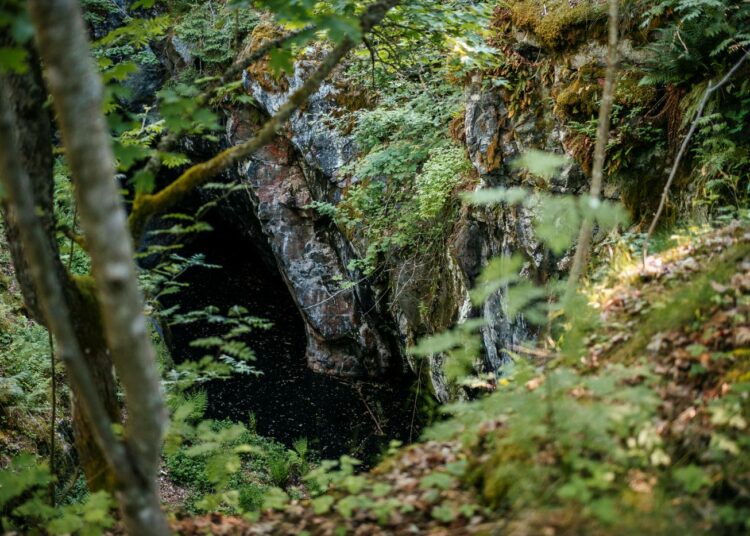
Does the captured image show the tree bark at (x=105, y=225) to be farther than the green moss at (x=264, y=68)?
No

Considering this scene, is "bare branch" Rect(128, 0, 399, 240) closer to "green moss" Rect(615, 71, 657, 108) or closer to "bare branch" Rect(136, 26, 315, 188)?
"bare branch" Rect(136, 26, 315, 188)

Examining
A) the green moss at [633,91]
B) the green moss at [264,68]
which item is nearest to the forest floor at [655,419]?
the green moss at [633,91]

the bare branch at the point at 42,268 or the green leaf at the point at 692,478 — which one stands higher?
the bare branch at the point at 42,268

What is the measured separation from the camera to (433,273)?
883 centimetres

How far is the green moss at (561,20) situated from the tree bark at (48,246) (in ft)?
17.0

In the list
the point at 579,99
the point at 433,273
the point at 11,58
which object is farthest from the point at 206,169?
the point at 433,273

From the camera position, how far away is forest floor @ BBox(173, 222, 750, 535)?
7.67 feet

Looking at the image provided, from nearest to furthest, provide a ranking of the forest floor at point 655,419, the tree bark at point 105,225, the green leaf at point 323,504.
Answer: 1. the tree bark at point 105,225
2. the forest floor at point 655,419
3. the green leaf at point 323,504

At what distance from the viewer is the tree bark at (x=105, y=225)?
5.57ft

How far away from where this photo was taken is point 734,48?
435 centimetres

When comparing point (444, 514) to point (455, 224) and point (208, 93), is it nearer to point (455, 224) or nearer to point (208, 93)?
point (208, 93)

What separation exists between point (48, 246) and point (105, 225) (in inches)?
46.5

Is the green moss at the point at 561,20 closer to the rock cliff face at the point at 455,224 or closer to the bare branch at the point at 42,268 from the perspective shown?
the rock cliff face at the point at 455,224

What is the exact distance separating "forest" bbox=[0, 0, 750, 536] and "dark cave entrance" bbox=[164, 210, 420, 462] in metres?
0.09
